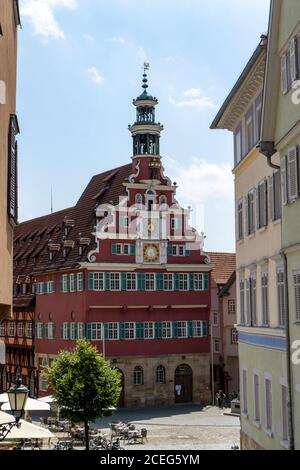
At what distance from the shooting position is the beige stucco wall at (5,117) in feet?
44.9

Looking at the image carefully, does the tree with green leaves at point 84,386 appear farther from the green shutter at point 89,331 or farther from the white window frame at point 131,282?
the white window frame at point 131,282

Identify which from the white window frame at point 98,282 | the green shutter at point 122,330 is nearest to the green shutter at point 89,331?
the green shutter at point 122,330

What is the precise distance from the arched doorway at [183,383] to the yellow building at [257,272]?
91.9 feet

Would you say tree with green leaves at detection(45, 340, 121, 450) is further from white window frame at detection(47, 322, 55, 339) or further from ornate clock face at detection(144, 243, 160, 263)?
white window frame at detection(47, 322, 55, 339)

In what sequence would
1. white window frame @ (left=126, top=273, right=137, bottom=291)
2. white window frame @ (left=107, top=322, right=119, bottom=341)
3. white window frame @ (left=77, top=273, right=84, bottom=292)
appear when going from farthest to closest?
white window frame @ (left=126, top=273, right=137, bottom=291)
white window frame @ (left=77, top=273, right=84, bottom=292)
white window frame @ (left=107, top=322, right=119, bottom=341)

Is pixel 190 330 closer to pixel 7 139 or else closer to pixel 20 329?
pixel 20 329

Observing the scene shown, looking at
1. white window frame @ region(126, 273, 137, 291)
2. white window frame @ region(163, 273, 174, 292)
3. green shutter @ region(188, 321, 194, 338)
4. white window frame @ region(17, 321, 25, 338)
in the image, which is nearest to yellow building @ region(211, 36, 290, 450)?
white window frame @ region(126, 273, 137, 291)

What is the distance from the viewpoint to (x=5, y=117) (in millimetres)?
14523

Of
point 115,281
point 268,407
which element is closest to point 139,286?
point 115,281

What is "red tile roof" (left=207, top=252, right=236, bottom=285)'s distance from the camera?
198 ft

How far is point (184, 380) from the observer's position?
53.7 m

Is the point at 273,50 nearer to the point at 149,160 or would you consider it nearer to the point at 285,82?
the point at 285,82

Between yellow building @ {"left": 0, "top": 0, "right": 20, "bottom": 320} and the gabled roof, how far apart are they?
3513 centimetres
